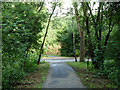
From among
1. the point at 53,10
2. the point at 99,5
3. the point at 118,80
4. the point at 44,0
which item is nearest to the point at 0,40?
the point at 118,80

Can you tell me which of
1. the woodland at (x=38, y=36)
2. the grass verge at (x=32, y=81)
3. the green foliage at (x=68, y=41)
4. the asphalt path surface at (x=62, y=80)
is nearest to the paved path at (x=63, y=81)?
the asphalt path surface at (x=62, y=80)

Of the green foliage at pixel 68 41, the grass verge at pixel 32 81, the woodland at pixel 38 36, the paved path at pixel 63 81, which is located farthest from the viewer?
the green foliage at pixel 68 41

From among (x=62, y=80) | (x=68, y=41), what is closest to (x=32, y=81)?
(x=62, y=80)

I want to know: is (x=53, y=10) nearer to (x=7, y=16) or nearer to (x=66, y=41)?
(x=7, y=16)

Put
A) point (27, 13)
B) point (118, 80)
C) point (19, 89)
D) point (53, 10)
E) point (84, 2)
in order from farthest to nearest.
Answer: point (53, 10) → point (84, 2) → point (27, 13) → point (19, 89) → point (118, 80)

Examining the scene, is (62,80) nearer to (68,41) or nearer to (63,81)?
(63,81)

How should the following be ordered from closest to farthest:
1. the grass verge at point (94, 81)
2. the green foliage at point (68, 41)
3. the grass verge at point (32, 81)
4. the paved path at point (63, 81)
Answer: the grass verge at point (94, 81) < the paved path at point (63, 81) < the grass verge at point (32, 81) < the green foliage at point (68, 41)

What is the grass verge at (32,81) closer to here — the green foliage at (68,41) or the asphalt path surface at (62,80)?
the asphalt path surface at (62,80)

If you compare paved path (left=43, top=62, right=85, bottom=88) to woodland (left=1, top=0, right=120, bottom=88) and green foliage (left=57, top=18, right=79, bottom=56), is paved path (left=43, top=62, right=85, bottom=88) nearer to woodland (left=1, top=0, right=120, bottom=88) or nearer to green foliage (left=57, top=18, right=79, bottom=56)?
woodland (left=1, top=0, right=120, bottom=88)

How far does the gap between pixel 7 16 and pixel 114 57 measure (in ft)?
13.2

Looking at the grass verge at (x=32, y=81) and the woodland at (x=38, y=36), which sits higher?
the woodland at (x=38, y=36)

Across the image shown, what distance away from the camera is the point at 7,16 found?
4.71 meters

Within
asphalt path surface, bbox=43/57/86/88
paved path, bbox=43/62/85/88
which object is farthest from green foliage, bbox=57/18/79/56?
paved path, bbox=43/62/85/88

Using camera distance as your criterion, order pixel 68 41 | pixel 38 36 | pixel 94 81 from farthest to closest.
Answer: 1. pixel 68 41
2. pixel 38 36
3. pixel 94 81
